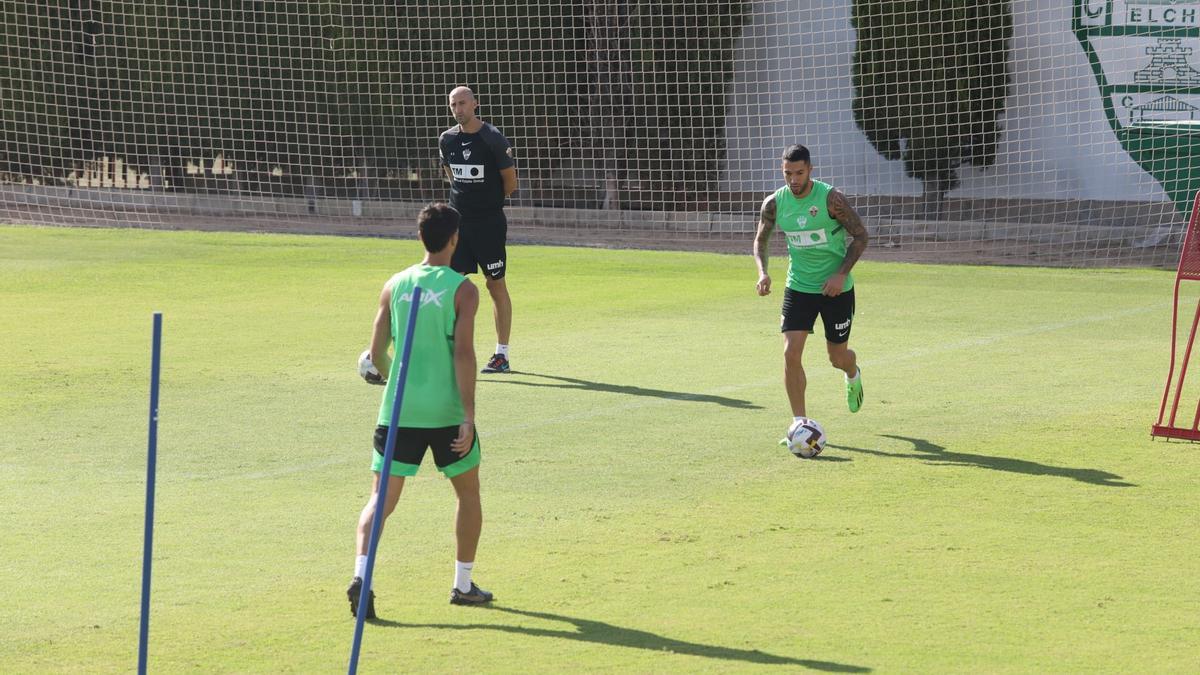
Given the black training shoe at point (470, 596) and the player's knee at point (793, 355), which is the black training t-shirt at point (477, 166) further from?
the black training shoe at point (470, 596)

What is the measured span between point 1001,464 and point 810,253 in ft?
5.78

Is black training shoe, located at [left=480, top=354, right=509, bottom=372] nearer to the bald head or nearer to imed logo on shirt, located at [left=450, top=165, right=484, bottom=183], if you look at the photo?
imed logo on shirt, located at [left=450, top=165, right=484, bottom=183]

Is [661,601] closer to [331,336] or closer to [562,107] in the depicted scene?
[331,336]

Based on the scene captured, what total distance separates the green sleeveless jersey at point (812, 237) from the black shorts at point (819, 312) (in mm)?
56

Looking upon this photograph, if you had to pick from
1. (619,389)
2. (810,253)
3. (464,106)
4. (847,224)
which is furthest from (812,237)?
(464,106)

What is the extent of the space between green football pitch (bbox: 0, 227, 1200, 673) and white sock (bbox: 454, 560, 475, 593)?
0.36 feet

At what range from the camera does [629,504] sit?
326 inches

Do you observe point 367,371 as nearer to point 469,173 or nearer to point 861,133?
point 469,173

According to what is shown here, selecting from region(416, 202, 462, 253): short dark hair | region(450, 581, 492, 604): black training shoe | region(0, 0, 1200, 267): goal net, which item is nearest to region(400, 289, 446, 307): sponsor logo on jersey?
region(416, 202, 462, 253): short dark hair

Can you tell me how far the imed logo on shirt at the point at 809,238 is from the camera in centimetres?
998

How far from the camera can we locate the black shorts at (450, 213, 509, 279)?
13.0 meters

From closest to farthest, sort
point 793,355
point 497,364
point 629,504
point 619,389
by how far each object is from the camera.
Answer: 1. point 629,504
2. point 793,355
3. point 619,389
4. point 497,364

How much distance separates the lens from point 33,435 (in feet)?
33.0

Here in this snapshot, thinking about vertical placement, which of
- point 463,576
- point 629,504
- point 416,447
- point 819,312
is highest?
point 416,447
